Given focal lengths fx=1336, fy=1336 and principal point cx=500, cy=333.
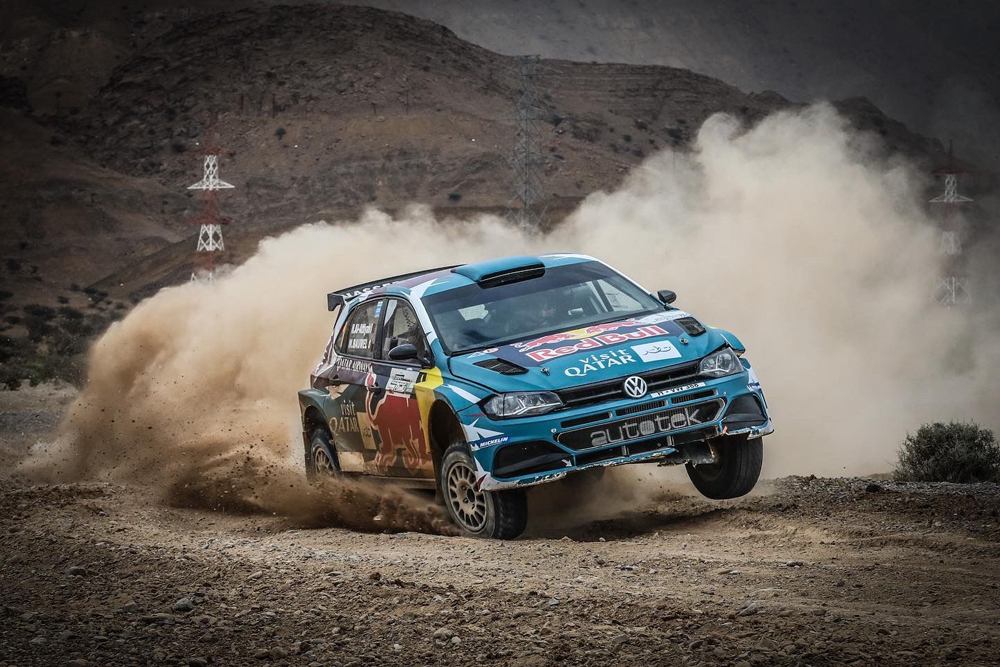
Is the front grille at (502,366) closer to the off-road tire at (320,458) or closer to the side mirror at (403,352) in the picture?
the side mirror at (403,352)

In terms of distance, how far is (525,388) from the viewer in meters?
8.33

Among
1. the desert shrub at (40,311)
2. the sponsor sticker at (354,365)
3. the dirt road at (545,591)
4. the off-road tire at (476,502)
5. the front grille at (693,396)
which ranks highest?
the desert shrub at (40,311)

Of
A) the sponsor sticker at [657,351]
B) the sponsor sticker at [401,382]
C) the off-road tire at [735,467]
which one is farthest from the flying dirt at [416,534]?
the sponsor sticker at [657,351]

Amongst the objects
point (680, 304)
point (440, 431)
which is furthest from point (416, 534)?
point (680, 304)

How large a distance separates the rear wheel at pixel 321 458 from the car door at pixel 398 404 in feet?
2.73

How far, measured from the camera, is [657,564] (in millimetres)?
7359

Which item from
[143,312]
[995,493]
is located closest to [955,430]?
[995,493]

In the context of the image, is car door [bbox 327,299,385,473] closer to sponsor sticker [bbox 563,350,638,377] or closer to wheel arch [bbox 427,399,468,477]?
wheel arch [bbox 427,399,468,477]

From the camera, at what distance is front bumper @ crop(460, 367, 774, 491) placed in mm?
8273

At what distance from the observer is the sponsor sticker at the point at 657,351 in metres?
8.61

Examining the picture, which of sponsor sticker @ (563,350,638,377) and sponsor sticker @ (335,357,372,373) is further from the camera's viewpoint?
sponsor sticker @ (335,357,372,373)

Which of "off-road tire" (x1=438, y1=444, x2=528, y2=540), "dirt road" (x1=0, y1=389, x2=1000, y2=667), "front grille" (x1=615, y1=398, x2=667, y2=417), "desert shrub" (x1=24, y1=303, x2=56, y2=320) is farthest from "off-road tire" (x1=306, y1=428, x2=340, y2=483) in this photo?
"desert shrub" (x1=24, y1=303, x2=56, y2=320)

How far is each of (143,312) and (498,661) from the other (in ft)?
47.7

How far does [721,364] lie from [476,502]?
6.13 ft
